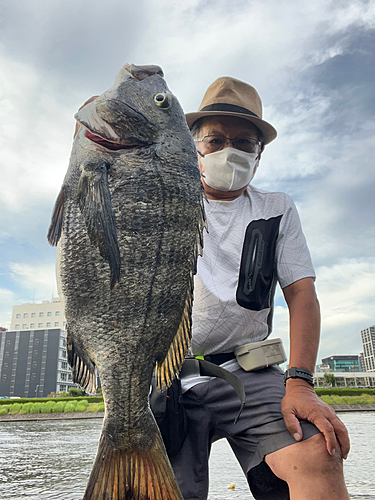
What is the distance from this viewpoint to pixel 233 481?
14.3 feet

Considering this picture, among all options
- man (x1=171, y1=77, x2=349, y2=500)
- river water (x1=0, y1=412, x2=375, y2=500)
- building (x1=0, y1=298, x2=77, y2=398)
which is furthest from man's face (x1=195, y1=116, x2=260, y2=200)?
building (x1=0, y1=298, x2=77, y2=398)

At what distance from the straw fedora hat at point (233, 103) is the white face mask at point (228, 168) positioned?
0.64ft

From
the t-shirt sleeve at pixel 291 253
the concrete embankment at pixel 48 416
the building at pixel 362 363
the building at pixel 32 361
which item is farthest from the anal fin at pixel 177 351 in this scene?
the building at pixel 362 363

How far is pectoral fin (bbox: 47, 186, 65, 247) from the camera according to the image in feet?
4.55

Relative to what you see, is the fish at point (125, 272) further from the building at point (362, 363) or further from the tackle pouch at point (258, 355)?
the building at point (362, 363)

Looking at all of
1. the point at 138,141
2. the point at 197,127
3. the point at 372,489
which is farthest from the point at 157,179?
the point at 372,489

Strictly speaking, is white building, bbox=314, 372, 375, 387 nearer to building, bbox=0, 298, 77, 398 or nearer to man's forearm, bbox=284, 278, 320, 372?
building, bbox=0, 298, 77, 398

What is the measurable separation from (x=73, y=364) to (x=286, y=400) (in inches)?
38.3

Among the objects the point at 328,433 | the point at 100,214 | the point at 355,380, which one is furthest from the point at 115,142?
the point at 355,380

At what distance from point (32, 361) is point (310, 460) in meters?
80.5

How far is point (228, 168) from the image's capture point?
2205 mm

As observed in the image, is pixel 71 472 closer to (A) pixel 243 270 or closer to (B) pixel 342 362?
(A) pixel 243 270

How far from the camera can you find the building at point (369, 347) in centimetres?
12394

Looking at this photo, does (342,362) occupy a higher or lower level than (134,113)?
higher
